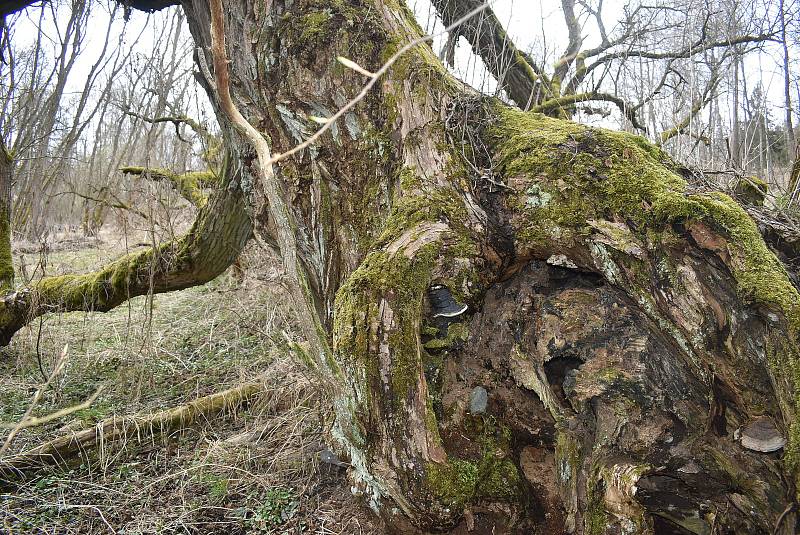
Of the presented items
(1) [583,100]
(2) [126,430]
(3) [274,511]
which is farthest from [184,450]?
(1) [583,100]

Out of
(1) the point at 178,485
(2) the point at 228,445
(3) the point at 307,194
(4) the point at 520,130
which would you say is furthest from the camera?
(2) the point at 228,445

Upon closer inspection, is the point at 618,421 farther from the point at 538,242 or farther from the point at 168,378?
the point at 168,378

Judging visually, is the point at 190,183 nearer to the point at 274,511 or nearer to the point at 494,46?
the point at 494,46

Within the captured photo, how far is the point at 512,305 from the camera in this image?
7.23 feet

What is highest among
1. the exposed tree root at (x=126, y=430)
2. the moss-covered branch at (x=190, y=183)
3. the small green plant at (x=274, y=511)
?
the moss-covered branch at (x=190, y=183)

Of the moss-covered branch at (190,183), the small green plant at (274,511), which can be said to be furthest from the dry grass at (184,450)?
the moss-covered branch at (190,183)

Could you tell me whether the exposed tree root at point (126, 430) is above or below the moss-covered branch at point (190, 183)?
below

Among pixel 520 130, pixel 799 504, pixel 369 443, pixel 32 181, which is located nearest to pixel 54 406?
pixel 369 443

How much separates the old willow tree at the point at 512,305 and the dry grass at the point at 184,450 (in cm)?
47

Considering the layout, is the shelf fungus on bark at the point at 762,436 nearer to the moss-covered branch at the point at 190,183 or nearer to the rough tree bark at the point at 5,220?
the rough tree bark at the point at 5,220

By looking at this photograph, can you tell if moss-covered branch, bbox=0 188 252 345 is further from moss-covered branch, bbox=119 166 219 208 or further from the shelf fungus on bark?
the shelf fungus on bark

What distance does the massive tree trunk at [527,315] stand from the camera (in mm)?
1696

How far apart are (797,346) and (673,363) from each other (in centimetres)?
42

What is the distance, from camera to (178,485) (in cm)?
290
